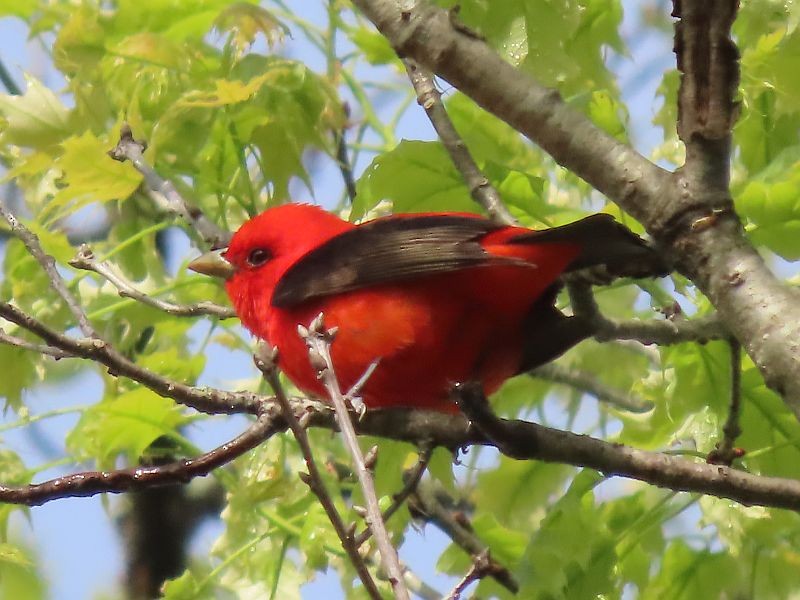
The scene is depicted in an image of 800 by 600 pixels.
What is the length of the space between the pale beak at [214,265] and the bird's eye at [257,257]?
4 centimetres

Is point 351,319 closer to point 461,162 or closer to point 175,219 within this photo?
point 461,162

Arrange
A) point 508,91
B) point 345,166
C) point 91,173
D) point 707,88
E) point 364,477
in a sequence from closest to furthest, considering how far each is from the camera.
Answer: point 364,477
point 707,88
point 508,91
point 91,173
point 345,166

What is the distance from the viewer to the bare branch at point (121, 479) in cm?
133

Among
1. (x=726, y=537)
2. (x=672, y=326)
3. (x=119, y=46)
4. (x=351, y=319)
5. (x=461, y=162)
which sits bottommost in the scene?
(x=726, y=537)

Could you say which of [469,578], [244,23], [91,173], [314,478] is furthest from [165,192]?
[314,478]

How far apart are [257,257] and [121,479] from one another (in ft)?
3.82

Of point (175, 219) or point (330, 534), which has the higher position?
point (175, 219)

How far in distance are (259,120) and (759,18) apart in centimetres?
98

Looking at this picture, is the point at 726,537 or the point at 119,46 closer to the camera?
the point at 726,537

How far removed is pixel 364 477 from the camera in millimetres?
904

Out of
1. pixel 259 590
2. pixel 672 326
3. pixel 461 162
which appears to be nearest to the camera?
pixel 672 326

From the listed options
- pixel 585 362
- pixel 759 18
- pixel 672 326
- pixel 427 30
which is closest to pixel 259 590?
pixel 585 362

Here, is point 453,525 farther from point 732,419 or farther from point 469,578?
point 469,578

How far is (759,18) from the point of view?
1820mm
